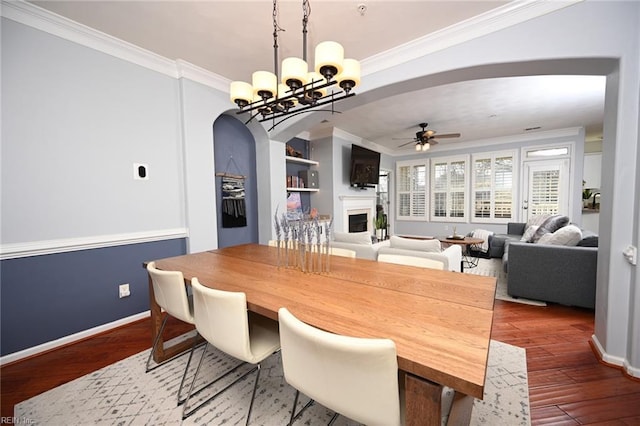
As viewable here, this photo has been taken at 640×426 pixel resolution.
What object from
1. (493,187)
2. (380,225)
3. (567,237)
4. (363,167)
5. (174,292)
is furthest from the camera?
(380,225)

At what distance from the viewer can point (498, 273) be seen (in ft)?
13.3

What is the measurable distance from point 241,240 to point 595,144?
8717 millimetres

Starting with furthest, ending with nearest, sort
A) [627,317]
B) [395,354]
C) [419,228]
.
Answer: [419,228]
[627,317]
[395,354]

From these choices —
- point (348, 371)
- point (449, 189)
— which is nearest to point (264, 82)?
point (348, 371)

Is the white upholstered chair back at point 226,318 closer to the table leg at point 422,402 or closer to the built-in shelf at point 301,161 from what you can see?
the table leg at point 422,402

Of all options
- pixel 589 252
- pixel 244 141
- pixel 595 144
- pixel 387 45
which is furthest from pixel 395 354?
pixel 595 144

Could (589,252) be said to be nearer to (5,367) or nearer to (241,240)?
(241,240)

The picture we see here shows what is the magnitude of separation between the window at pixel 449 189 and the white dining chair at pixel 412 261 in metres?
5.65

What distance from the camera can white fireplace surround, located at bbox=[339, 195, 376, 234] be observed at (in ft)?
18.4

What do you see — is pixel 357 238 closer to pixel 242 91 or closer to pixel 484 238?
pixel 242 91

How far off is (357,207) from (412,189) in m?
2.36

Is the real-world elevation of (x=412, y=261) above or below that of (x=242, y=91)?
below

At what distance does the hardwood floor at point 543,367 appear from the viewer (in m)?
1.46

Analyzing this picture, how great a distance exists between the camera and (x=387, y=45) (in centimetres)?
245
